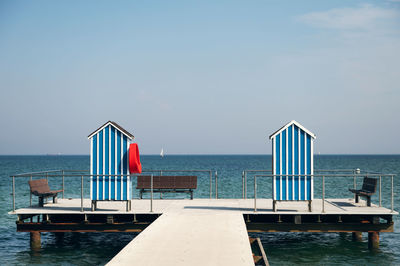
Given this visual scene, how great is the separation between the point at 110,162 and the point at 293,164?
234 inches

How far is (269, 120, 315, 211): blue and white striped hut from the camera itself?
14867 mm

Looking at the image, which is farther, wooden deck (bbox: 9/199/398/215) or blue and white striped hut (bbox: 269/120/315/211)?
wooden deck (bbox: 9/199/398/215)

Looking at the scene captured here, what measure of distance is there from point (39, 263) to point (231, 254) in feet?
28.3

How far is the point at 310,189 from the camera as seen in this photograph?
14898 mm

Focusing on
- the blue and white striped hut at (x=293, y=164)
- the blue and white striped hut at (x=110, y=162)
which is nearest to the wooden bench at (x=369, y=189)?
the blue and white striped hut at (x=293, y=164)

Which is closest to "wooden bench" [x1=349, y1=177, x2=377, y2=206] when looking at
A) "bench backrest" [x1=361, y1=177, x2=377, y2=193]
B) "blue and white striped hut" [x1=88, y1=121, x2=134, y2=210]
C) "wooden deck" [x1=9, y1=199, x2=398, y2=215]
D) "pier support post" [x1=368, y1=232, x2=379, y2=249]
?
"bench backrest" [x1=361, y1=177, x2=377, y2=193]

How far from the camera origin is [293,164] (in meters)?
14.9

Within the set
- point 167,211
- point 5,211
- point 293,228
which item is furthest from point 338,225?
point 5,211

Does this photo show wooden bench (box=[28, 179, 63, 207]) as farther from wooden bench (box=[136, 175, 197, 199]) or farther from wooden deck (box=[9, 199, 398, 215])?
wooden bench (box=[136, 175, 197, 199])

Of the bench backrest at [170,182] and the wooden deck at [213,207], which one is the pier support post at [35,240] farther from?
the bench backrest at [170,182]

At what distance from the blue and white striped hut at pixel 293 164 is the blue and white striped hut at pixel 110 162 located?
15.7 feet

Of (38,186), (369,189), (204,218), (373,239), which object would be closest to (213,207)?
(204,218)

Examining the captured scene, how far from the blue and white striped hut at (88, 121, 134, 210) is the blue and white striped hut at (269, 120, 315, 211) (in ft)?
15.7

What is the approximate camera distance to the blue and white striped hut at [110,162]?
593 inches
